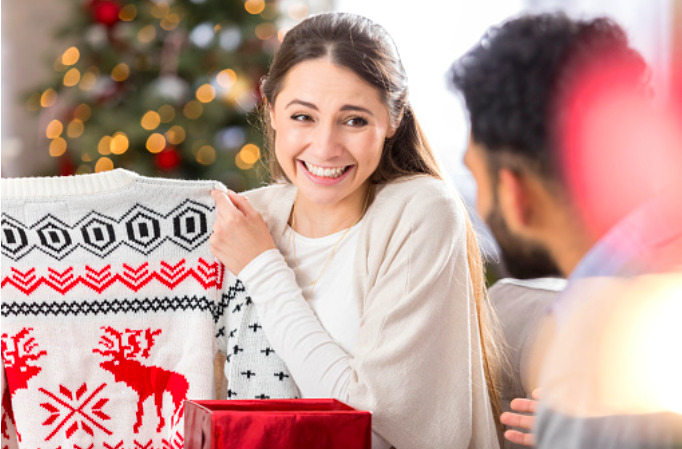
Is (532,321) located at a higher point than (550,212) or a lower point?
lower

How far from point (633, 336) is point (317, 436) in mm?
525

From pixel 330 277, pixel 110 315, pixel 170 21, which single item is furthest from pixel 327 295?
pixel 170 21

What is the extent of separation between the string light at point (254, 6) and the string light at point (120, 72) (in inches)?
24.2

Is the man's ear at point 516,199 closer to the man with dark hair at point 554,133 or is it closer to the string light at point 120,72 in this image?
the man with dark hair at point 554,133

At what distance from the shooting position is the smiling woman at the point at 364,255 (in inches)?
48.7

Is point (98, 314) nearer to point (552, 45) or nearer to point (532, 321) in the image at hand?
point (532, 321)

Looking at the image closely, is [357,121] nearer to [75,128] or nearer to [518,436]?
[518,436]

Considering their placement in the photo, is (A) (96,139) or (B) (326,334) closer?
(B) (326,334)

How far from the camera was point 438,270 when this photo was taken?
1288mm

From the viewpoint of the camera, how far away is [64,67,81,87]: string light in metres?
3.50

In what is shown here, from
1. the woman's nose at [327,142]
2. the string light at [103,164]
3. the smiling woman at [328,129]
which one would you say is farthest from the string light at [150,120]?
the woman's nose at [327,142]

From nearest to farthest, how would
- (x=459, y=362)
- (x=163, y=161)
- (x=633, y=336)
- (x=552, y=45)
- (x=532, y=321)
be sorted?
(x=552, y=45), (x=633, y=336), (x=459, y=362), (x=532, y=321), (x=163, y=161)

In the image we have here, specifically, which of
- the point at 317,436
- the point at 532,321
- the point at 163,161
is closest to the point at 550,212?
the point at 317,436

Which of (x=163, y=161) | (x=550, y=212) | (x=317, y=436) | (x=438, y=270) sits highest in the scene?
(x=163, y=161)
